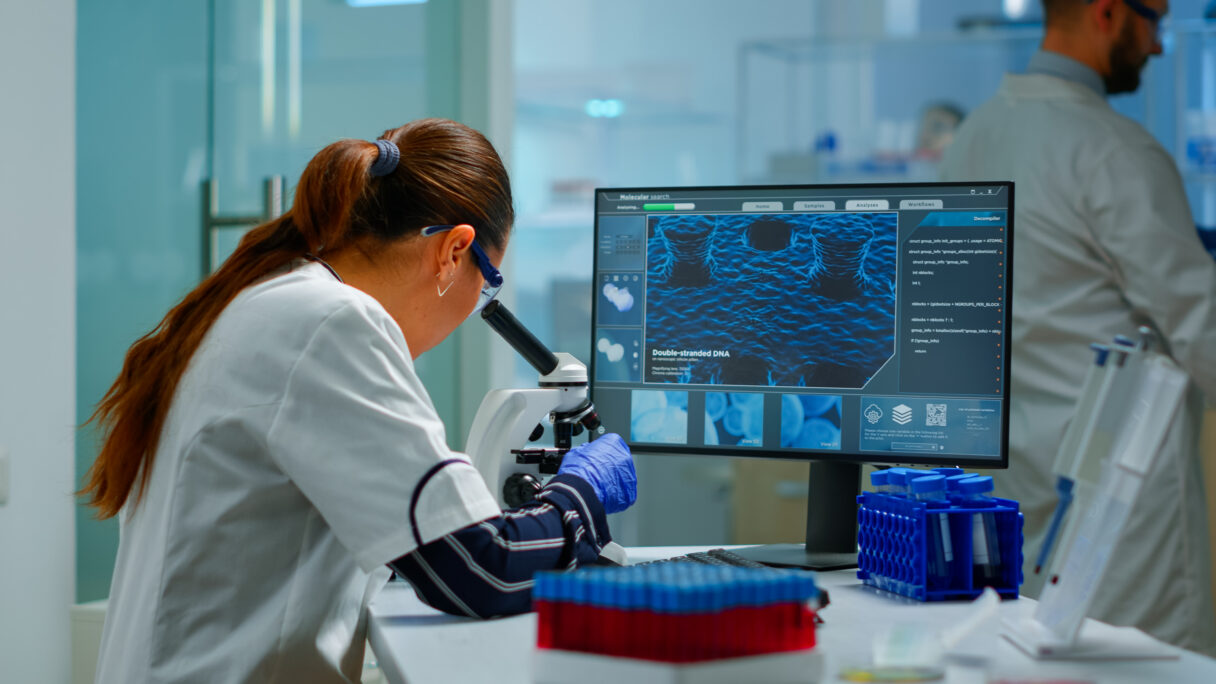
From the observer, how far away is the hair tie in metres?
1.19

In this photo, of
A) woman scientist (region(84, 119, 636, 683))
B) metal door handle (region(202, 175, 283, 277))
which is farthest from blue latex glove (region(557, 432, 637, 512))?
metal door handle (region(202, 175, 283, 277))

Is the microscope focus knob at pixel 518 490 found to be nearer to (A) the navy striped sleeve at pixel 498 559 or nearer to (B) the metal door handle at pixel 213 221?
(A) the navy striped sleeve at pixel 498 559

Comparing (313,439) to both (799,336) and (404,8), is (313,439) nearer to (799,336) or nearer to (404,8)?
(799,336)

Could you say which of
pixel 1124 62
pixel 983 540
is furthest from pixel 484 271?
pixel 1124 62

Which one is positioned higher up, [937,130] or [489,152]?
[937,130]

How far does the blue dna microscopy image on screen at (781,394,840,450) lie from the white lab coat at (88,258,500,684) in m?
0.47

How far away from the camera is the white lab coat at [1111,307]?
76.9 inches

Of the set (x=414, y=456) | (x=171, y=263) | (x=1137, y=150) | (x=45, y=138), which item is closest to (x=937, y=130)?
(x=1137, y=150)

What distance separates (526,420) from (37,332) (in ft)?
3.07

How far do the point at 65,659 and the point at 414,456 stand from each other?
1222mm

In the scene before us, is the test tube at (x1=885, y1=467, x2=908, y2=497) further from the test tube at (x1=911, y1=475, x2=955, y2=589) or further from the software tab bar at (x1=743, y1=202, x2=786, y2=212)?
the software tab bar at (x1=743, y1=202, x2=786, y2=212)

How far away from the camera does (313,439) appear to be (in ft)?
3.32

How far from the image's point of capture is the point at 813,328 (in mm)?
1360

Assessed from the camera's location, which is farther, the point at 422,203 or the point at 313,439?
the point at 422,203
